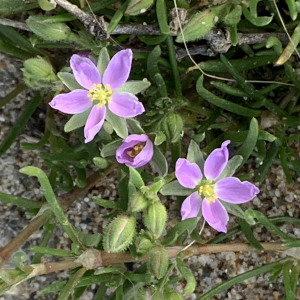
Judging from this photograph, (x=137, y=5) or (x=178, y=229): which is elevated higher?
(x=137, y=5)

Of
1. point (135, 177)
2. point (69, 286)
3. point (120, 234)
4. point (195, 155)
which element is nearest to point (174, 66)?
point (195, 155)

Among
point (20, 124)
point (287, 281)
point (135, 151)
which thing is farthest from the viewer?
point (20, 124)

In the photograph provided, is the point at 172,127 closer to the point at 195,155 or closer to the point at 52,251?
the point at 195,155

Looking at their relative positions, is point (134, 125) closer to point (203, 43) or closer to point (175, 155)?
point (175, 155)

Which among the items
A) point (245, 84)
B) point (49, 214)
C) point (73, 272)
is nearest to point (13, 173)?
point (49, 214)

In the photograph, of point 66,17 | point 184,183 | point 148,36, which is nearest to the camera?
point 184,183

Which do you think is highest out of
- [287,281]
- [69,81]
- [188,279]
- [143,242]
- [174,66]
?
[69,81]

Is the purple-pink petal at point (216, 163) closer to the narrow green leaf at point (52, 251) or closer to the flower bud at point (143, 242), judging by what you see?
the flower bud at point (143, 242)
